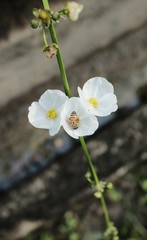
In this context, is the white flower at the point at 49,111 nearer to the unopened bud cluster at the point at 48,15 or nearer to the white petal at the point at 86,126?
the white petal at the point at 86,126

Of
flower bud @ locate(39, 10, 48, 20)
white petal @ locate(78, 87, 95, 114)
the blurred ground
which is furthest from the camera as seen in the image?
the blurred ground


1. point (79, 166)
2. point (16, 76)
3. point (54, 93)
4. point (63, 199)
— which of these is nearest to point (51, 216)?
point (63, 199)

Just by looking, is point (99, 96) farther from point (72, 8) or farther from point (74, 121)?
point (72, 8)

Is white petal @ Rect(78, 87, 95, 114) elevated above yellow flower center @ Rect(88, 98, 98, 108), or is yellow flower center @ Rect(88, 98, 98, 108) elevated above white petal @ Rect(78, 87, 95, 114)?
yellow flower center @ Rect(88, 98, 98, 108)

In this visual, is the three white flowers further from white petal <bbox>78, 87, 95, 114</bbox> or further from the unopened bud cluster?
the unopened bud cluster

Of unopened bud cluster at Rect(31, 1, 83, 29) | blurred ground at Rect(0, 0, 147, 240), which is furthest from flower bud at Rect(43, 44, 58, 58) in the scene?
blurred ground at Rect(0, 0, 147, 240)

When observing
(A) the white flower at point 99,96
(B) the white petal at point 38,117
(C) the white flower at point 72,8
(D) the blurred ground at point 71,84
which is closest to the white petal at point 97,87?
(A) the white flower at point 99,96

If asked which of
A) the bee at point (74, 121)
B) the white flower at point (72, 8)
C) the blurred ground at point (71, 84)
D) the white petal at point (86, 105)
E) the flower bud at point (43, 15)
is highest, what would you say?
the blurred ground at point (71, 84)

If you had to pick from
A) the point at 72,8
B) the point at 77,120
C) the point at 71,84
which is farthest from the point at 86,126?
the point at 71,84
